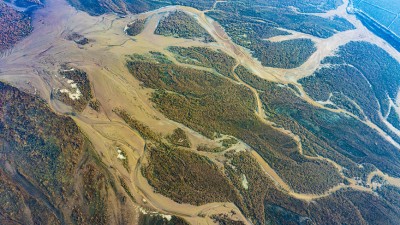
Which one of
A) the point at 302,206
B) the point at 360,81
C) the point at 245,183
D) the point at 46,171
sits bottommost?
the point at 46,171

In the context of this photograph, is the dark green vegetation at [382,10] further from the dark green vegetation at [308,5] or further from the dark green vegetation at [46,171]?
the dark green vegetation at [46,171]

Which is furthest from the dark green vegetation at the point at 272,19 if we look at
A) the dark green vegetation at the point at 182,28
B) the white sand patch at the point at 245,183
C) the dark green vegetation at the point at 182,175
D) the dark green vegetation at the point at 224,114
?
the white sand patch at the point at 245,183

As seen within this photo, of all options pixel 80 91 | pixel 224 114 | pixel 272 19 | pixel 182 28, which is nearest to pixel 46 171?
pixel 80 91

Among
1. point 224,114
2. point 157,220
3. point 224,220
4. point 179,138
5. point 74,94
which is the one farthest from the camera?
point 224,114

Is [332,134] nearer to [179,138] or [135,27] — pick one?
[179,138]

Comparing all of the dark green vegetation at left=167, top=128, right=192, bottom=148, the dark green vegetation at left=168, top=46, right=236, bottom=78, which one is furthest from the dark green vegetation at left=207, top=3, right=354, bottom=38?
the dark green vegetation at left=167, top=128, right=192, bottom=148
